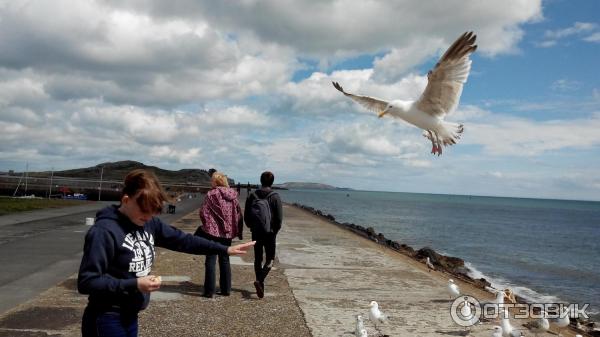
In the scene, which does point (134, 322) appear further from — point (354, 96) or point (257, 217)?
point (354, 96)

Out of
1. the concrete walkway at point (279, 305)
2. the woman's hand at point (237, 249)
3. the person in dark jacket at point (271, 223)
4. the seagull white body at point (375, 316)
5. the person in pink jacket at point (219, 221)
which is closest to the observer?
the woman's hand at point (237, 249)

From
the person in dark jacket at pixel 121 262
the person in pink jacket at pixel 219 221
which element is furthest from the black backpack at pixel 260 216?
the person in dark jacket at pixel 121 262

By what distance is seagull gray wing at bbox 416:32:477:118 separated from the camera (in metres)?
5.30

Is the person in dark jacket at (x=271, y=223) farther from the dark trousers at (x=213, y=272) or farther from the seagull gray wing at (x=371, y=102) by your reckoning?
the seagull gray wing at (x=371, y=102)

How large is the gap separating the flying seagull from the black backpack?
7.08 feet

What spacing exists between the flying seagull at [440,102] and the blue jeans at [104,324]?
12.5 feet

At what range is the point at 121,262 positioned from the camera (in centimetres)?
284

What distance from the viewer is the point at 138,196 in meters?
2.82

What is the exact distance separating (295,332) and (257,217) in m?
1.88

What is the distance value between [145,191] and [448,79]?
12.6ft

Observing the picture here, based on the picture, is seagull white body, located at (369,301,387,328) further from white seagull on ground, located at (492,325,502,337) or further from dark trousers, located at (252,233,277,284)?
dark trousers, located at (252,233,277,284)

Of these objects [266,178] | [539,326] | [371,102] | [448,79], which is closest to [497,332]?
[539,326]

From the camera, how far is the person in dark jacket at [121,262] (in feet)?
8.86

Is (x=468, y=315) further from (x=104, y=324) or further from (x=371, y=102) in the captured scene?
(x=104, y=324)
